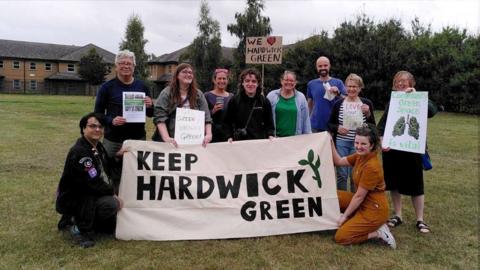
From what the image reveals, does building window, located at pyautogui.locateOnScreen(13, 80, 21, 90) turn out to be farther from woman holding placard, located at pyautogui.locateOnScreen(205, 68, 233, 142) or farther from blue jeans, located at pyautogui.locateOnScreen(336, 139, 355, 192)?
blue jeans, located at pyautogui.locateOnScreen(336, 139, 355, 192)

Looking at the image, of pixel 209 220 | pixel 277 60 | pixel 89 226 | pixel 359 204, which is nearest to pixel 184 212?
pixel 209 220

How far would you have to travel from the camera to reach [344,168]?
5.57 metres

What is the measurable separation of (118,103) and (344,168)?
3.01 metres

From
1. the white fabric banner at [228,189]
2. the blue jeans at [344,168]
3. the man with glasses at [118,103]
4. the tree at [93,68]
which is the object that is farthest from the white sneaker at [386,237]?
the tree at [93,68]

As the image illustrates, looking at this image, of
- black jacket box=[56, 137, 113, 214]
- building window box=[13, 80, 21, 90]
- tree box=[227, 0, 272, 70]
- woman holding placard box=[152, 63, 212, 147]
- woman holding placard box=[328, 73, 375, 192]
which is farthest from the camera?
building window box=[13, 80, 21, 90]

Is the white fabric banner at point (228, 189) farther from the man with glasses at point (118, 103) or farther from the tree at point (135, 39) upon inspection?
the tree at point (135, 39)

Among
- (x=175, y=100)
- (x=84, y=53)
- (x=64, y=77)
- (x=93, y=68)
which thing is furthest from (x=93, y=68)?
(x=175, y=100)

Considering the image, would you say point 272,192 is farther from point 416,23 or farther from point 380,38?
point 416,23

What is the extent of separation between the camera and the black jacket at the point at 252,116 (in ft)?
16.7

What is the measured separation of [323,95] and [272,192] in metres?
1.78

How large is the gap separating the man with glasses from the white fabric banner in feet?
0.84

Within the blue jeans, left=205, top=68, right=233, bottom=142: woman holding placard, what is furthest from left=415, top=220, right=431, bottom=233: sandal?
left=205, top=68, right=233, bottom=142: woman holding placard

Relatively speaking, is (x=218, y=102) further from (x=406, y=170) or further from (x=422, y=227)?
(x=422, y=227)

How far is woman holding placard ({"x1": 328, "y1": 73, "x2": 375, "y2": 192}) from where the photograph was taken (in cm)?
518
